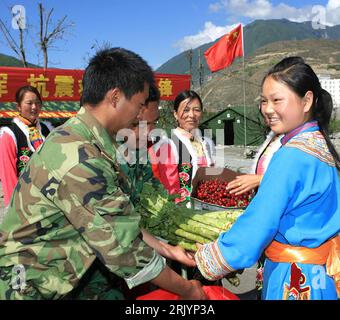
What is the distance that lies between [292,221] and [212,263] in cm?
40

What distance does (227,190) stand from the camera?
2717 millimetres

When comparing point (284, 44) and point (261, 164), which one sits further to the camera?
point (284, 44)

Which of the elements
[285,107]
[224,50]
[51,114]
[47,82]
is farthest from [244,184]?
[224,50]

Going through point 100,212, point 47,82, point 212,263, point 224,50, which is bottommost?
point 212,263

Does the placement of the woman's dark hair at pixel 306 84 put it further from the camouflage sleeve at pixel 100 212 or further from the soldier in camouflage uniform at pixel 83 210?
the camouflage sleeve at pixel 100 212

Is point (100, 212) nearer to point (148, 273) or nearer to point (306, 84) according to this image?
point (148, 273)

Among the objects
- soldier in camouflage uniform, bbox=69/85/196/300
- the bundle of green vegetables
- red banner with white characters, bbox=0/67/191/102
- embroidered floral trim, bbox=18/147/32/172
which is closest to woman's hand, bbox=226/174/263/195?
the bundle of green vegetables

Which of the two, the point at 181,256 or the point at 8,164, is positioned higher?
the point at 8,164

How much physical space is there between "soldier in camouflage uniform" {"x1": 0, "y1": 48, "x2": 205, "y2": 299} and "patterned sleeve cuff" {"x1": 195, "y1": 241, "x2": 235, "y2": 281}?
0.16m

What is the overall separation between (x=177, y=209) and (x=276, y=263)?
2.44 ft

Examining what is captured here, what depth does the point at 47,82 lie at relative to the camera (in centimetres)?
921

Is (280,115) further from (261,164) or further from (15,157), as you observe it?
(15,157)
